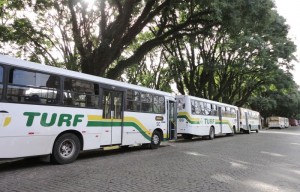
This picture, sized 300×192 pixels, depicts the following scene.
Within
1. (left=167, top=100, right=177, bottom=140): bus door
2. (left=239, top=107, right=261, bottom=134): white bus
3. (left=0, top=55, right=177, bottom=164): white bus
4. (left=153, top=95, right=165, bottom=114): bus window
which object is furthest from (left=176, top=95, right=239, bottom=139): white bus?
(left=0, top=55, right=177, bottom=164): white bus

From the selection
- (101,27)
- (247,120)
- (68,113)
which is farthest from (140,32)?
(247,120)

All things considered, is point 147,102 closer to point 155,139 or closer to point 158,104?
point 158,104

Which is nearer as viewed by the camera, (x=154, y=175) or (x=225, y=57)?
(x=154, y=175)

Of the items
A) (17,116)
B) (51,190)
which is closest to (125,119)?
(17,116)

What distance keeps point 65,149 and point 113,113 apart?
110 inches

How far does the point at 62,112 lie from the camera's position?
33.6 ft

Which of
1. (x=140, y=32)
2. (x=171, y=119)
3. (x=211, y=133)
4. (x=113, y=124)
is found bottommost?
(x=211, y=133)

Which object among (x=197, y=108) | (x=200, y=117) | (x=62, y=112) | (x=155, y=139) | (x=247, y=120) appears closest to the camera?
(x=62, y=112)

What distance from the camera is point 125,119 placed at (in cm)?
1334

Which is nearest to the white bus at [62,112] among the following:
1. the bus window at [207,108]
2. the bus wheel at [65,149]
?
the bus wheel at [65,149]

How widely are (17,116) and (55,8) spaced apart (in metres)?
10.7

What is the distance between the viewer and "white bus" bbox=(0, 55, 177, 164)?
28.4ft

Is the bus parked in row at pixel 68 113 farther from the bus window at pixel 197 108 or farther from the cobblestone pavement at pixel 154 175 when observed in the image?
the bus window at pixel 197 108

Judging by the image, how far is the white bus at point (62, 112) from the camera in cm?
866
